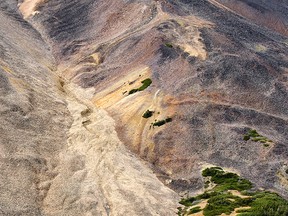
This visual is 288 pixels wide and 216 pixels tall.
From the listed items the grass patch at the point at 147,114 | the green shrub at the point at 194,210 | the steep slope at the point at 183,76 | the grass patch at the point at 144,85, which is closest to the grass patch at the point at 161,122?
the steep slope at the point at 183,76

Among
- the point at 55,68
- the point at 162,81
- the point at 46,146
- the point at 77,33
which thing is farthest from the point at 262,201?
the point at 77,33

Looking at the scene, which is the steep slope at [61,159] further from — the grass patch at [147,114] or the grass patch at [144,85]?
the grass patch at [144,85]

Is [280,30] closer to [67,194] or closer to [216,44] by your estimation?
[216,44]

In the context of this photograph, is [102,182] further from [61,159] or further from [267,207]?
[267,207]

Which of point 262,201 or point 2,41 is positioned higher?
point 2,41

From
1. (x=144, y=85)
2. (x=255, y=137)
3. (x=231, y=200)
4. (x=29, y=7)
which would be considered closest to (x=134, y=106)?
(x=144, y=85)
